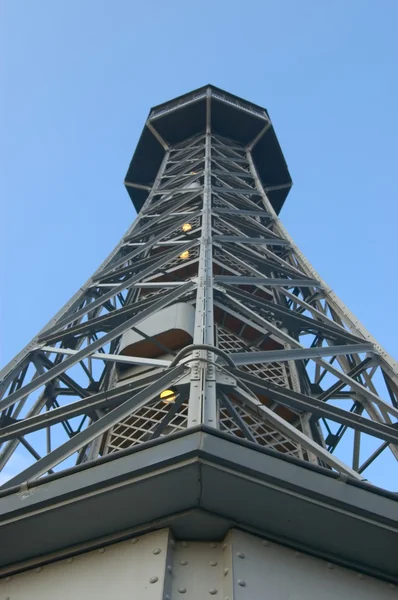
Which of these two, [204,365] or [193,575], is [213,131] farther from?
[193,575]

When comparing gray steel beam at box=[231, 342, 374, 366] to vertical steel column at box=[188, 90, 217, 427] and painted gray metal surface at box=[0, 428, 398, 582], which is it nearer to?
vertical steel column at box=[188, 90, 217, 427]

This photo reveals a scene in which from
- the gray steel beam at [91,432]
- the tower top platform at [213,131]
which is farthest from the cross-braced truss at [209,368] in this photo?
the tower top platform at [213,131]

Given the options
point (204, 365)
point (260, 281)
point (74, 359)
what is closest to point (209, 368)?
point (204, 365)

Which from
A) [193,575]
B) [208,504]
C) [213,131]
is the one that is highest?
[213,131]

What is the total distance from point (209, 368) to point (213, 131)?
27.0 m

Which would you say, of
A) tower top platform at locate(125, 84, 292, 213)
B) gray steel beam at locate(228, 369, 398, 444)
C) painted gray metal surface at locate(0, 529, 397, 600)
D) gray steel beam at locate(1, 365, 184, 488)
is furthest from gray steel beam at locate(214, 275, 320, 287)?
tower top platform at locate(125, 84, 292, 213)

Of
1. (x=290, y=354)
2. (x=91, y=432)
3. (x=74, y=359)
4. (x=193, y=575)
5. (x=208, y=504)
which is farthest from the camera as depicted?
(x=74, y=359)

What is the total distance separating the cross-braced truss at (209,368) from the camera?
573cm

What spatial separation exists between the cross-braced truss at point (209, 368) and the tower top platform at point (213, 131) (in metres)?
12.8

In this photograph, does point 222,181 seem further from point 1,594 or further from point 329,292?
point 1,594

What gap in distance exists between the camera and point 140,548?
424 centimetres

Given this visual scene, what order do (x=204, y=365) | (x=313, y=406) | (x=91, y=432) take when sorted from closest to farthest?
1. (x=91, y=432)
2. (x=204, y=365)
3. (x=313, y=406)

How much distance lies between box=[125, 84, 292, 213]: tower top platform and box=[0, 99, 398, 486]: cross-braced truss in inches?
502

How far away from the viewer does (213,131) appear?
3133 centimetres
